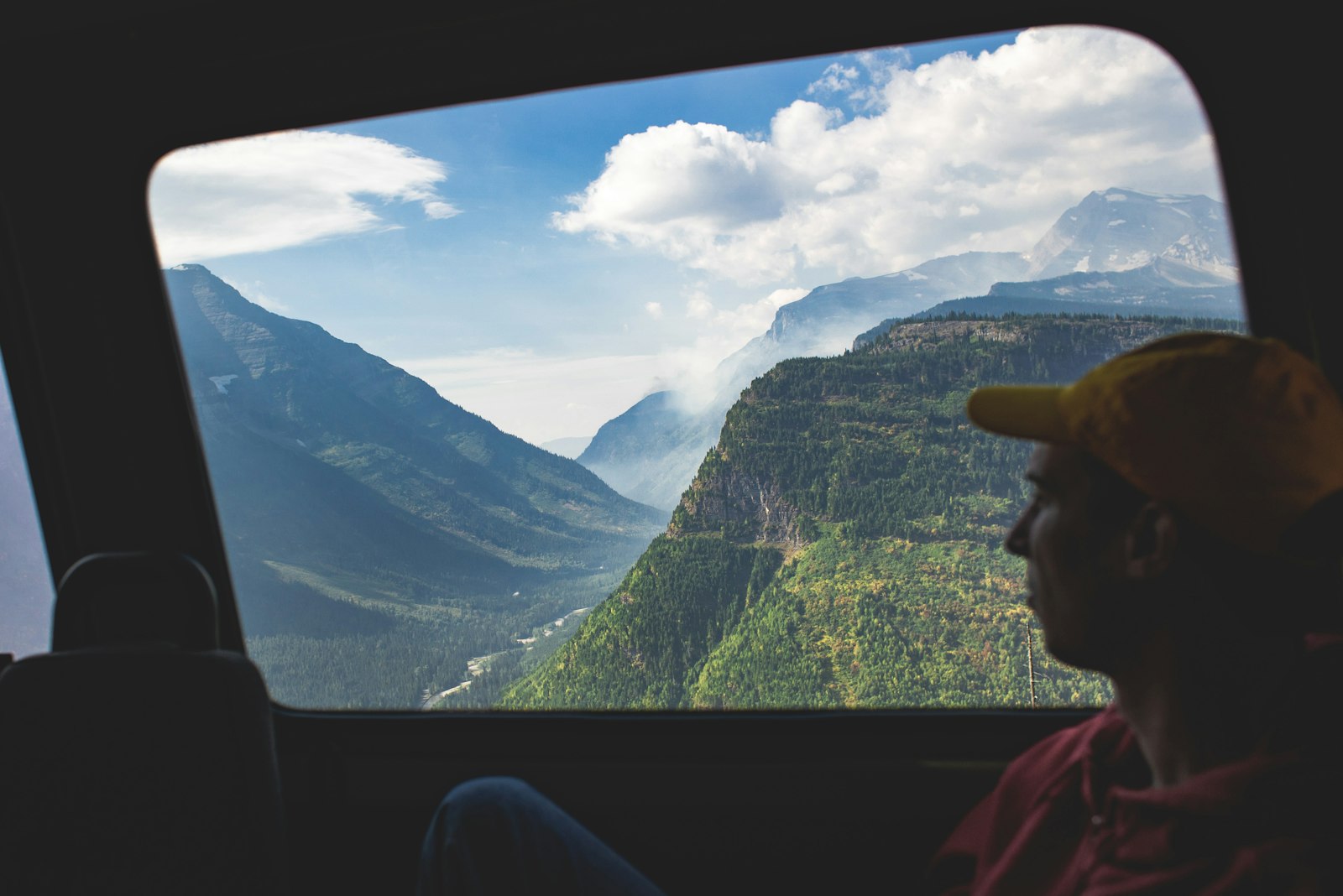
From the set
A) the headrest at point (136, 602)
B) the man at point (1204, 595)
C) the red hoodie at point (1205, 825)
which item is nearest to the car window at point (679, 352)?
the headrest at point (136, 602)

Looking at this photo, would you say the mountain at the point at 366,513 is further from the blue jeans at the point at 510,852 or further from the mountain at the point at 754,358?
the blue jeans at the point at 510,852

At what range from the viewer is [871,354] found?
2.10m

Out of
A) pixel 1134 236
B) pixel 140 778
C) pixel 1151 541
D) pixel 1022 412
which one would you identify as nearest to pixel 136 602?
pixel 140 778

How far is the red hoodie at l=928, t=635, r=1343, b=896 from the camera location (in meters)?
0.85

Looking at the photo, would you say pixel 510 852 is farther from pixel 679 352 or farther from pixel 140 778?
pixel 679 352

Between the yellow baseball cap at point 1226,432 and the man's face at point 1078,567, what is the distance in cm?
6

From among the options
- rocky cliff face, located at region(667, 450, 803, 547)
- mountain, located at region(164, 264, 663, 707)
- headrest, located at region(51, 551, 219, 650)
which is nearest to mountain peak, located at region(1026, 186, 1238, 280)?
rocky cliff face, located at region(667, 450, 803, 547)

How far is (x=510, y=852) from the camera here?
1.57 meters

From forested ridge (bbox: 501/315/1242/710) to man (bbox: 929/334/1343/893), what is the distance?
910mm

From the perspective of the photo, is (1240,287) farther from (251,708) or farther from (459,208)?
(251,708)

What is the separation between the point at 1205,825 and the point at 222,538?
2.31 meters

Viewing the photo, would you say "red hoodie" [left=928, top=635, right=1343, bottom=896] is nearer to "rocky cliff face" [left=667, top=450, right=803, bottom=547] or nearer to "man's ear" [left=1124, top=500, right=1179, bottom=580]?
"man's ear" [left=1124, top=500, right=1179, bottom=580]

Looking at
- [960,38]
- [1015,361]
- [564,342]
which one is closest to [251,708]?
[564,342]

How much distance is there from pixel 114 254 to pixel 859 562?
199cm
